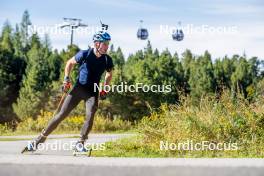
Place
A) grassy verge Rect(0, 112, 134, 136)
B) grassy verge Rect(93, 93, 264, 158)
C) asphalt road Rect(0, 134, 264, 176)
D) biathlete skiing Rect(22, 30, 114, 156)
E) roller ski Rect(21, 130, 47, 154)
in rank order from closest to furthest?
1. asphalt road Rect(0, 134, 264, 176)
2. biathlete skiing Rect(22, 30, 114, 156)
3. roller ski Rect(21, 130, 47, 154)
4. grassy verge Rect(93, 93, 264, 158)
5. grassy verge Rect(0, 112, 134, 136)

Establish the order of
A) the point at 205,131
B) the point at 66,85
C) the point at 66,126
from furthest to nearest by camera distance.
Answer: the point at 66,126 → the point at 205,131 → the point at 66,85

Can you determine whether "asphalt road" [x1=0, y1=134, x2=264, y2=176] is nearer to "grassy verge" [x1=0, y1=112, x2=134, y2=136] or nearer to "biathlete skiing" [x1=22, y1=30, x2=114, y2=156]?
"biathlete skiing" [x1=22, y1=30, x2=114, y2=156]

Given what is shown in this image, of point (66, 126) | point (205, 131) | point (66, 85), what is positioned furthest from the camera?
point (66, 126)

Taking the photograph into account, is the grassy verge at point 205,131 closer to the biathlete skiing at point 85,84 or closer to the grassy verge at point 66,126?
the biathlete skiing at point 85,84

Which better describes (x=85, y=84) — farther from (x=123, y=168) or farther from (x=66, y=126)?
(x=66, y=126)

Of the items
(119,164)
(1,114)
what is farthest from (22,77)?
(119,164)

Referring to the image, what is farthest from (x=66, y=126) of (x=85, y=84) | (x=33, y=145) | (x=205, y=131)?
(x=85, y=84)

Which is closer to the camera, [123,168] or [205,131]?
[123,168]

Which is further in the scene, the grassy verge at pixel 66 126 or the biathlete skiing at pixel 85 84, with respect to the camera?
the grassy verge at pixel 66 126

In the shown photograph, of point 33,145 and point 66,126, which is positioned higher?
point 33,145

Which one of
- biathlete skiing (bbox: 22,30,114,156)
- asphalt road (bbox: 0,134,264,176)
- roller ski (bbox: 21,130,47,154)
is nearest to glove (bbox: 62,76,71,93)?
biathlete skiing (bbox: 22,30,114,156)

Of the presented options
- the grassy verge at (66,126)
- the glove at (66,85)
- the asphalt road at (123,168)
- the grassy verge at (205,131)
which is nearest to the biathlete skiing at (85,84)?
the glove at (66,85)

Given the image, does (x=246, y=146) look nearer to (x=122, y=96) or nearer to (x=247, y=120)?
(x=247, y=120)

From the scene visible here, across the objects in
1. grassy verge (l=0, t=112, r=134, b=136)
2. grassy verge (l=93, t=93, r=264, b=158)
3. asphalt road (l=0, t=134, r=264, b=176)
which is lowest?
grassy verge (l=0, t=112, r=134, b=136)
